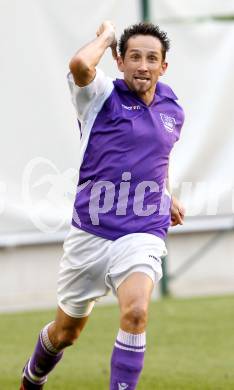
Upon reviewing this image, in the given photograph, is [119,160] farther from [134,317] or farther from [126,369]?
[126,369]

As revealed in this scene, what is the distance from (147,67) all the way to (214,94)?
5.32 metres

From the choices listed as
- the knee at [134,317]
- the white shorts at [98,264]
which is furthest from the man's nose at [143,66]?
the knee at [134,317]

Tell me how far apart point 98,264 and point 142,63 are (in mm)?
1007

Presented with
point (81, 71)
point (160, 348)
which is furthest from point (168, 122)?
point (160, 348)

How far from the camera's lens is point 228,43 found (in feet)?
36.4

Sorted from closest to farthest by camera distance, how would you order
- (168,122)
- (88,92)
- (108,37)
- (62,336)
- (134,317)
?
1. (134,317)
2. (88,92)
3. (108,37)
4. (168,122)
5. (62,336)

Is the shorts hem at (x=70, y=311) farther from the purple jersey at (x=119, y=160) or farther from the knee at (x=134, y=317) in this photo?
the knee at (x=134, y=317)

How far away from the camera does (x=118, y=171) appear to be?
588 centimetres

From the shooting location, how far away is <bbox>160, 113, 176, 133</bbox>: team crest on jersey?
6.05 metres

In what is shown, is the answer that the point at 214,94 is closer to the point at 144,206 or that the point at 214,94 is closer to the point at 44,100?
the point at 44,100

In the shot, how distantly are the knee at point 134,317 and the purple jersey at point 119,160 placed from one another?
50cm

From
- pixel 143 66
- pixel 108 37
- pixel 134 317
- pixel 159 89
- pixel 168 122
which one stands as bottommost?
pixel 134 317

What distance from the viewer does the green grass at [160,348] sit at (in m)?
6.89

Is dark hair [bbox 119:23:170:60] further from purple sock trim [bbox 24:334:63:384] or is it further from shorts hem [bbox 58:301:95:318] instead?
purple sock trim [bbox 24:334:63:384]
